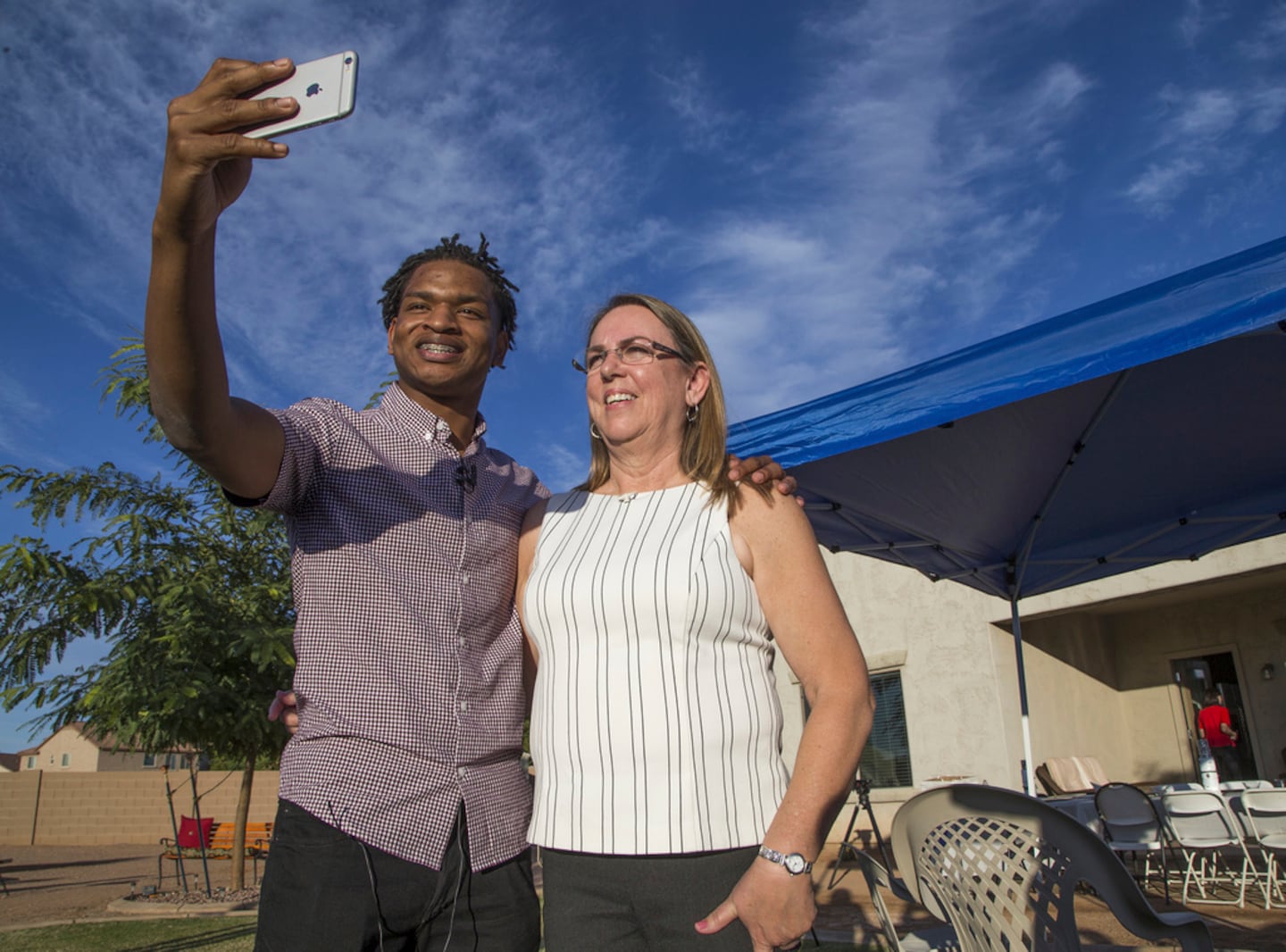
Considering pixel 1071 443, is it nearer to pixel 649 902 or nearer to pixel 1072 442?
pixel 1072 442

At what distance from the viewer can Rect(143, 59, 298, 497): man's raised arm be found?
98cm

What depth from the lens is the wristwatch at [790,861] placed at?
1.22 m

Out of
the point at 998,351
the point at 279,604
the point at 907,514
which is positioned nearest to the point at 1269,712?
the point at 907,514

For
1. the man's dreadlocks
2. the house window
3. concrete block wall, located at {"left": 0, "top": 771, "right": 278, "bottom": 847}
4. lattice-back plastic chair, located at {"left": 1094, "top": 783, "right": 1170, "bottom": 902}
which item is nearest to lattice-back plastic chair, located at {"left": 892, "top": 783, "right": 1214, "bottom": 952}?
the man's dreadlocks

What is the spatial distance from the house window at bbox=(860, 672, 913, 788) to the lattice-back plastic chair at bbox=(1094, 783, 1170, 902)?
5.93 m

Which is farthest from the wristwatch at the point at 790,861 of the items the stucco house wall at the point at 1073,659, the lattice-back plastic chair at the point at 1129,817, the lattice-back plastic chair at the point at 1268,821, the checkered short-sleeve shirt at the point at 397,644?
the stucco house wall at the point at 1073,659

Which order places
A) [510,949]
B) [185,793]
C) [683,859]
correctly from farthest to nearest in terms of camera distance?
1. [185,793]
2. [510,949]
3. [683,859]

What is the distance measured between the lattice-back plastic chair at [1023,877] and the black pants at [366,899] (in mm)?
1043

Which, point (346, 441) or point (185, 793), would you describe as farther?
point (185, 793)

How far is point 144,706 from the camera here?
7.45 meters

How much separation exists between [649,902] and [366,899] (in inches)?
17.4

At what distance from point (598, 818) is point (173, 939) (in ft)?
24.9

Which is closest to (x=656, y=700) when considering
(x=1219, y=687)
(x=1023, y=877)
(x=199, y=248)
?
(x=199, y=248)

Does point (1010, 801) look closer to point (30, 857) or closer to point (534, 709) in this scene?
point (534, 709)
